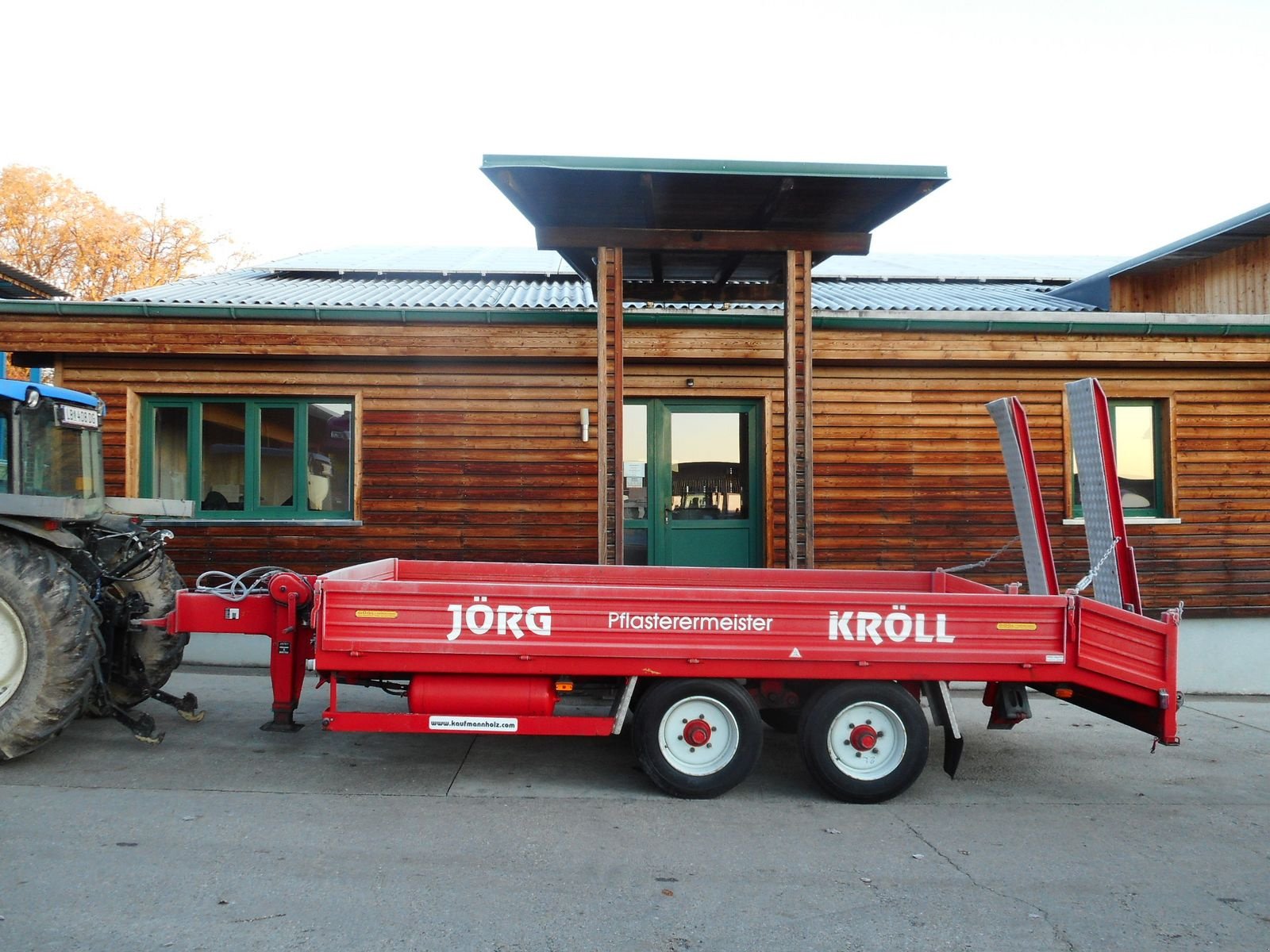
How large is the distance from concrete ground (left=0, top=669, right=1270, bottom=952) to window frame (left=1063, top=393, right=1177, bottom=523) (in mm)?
4035

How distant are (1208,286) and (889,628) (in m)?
9.22

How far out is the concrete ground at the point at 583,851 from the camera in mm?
3791

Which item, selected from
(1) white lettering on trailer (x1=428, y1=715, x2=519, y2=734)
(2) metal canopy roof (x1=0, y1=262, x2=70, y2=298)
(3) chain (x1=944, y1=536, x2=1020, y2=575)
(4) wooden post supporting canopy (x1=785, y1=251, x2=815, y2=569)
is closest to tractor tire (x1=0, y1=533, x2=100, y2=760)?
(1) white lettering on trailer (x1=428, y1=715, x2=519, y2=734)

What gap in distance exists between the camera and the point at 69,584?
5824mm

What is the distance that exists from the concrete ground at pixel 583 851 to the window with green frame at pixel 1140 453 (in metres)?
4.25

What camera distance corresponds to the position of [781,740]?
23.0ft

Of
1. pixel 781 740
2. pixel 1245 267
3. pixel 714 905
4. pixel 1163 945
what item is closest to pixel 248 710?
pixel 781 740

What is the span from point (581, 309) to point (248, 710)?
16.8 feet

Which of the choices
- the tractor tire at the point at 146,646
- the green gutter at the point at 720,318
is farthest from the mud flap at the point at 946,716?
the tractor tire at the point at 146,646

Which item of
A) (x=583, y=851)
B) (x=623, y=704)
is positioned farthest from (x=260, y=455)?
(x=583, y=851)

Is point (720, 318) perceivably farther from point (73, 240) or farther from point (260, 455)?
point (73, 240)

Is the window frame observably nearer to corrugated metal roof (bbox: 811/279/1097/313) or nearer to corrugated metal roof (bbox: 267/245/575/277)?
corrugated metal roof (bbox: 811/279/1097/313)

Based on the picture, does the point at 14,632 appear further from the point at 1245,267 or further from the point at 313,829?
the point at 1245,267

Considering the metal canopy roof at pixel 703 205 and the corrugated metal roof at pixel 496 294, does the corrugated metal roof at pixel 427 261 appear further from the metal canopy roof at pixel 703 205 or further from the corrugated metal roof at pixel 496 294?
the metal canopy roof at pixel 703 205
